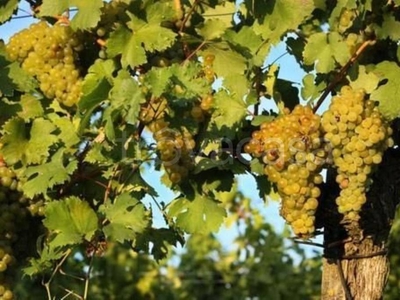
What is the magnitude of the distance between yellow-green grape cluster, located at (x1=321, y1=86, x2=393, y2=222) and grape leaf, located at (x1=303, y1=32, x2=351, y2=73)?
95 millimetres

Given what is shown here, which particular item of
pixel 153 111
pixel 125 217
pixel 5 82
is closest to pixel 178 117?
pixel 153 111

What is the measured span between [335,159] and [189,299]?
18.3 ft

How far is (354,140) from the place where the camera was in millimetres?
2990

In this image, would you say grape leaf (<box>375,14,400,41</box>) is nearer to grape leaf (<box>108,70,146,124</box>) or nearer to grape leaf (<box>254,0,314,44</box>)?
grape leaf (<box>254,0,314,44</box>)

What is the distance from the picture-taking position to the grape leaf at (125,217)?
10.0ft

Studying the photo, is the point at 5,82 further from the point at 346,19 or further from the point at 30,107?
the point at 346,19

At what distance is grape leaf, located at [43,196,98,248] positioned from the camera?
3.10 m

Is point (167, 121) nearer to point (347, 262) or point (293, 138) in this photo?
point (293, 138)

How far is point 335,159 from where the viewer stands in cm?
303

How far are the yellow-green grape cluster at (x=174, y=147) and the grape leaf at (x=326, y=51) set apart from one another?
0.42 m

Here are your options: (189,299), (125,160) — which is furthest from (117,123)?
(189,299)

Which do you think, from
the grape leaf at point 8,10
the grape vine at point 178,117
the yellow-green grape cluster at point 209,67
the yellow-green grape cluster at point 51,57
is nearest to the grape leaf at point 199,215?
the grape vine at point 178,117

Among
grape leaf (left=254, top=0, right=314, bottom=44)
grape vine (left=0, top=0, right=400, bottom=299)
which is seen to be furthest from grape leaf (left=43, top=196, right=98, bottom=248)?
grape leaf (left=254, top=0, right=314, bottom=44)

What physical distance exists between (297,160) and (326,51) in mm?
338
